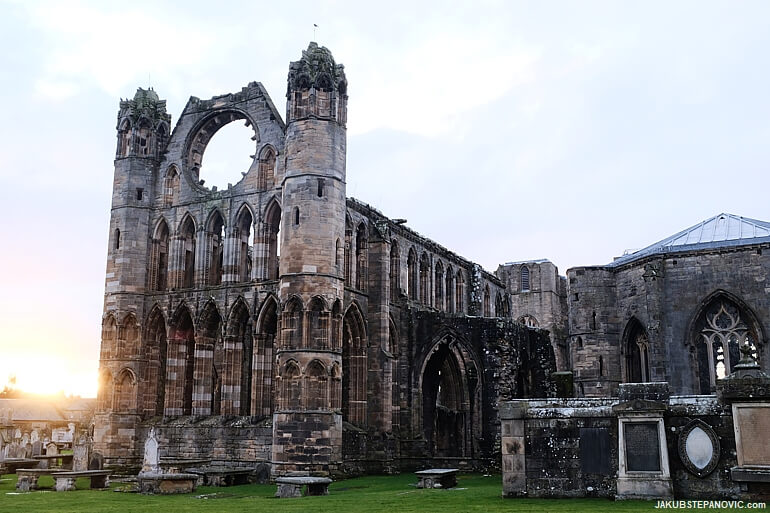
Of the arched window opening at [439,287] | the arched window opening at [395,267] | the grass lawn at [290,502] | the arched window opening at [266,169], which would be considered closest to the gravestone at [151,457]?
the grass lawn at [290,502]

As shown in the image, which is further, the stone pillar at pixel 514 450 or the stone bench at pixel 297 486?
the stone bench at pixel 297 486

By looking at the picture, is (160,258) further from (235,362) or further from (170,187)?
(235,362)

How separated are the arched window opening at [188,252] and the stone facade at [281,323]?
9 cm

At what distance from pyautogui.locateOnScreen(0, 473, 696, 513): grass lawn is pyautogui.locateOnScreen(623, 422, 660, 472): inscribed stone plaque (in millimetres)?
872

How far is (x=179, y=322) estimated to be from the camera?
32.6 m

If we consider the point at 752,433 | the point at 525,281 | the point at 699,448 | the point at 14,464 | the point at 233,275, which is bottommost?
the point at 14,464

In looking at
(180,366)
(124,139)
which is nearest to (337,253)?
(180,366)

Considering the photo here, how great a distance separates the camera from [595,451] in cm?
1594

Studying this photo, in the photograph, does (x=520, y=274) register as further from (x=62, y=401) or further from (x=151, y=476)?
(x=62, y=401)

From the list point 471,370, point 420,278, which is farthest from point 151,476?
point 420,278

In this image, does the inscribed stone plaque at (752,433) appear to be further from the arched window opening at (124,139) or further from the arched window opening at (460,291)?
the arched window opening at (460,291)

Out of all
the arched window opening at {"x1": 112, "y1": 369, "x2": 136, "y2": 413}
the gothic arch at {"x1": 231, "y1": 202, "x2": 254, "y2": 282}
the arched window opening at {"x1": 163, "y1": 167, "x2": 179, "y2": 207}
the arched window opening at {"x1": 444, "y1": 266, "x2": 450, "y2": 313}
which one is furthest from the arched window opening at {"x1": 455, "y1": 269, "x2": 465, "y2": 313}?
the arched window opening at {"x1": 112, "y1": 369, "x2": 136, "y2": 413}

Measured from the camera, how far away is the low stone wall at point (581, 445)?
15.0 metres

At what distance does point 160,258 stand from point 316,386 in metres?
11.1
